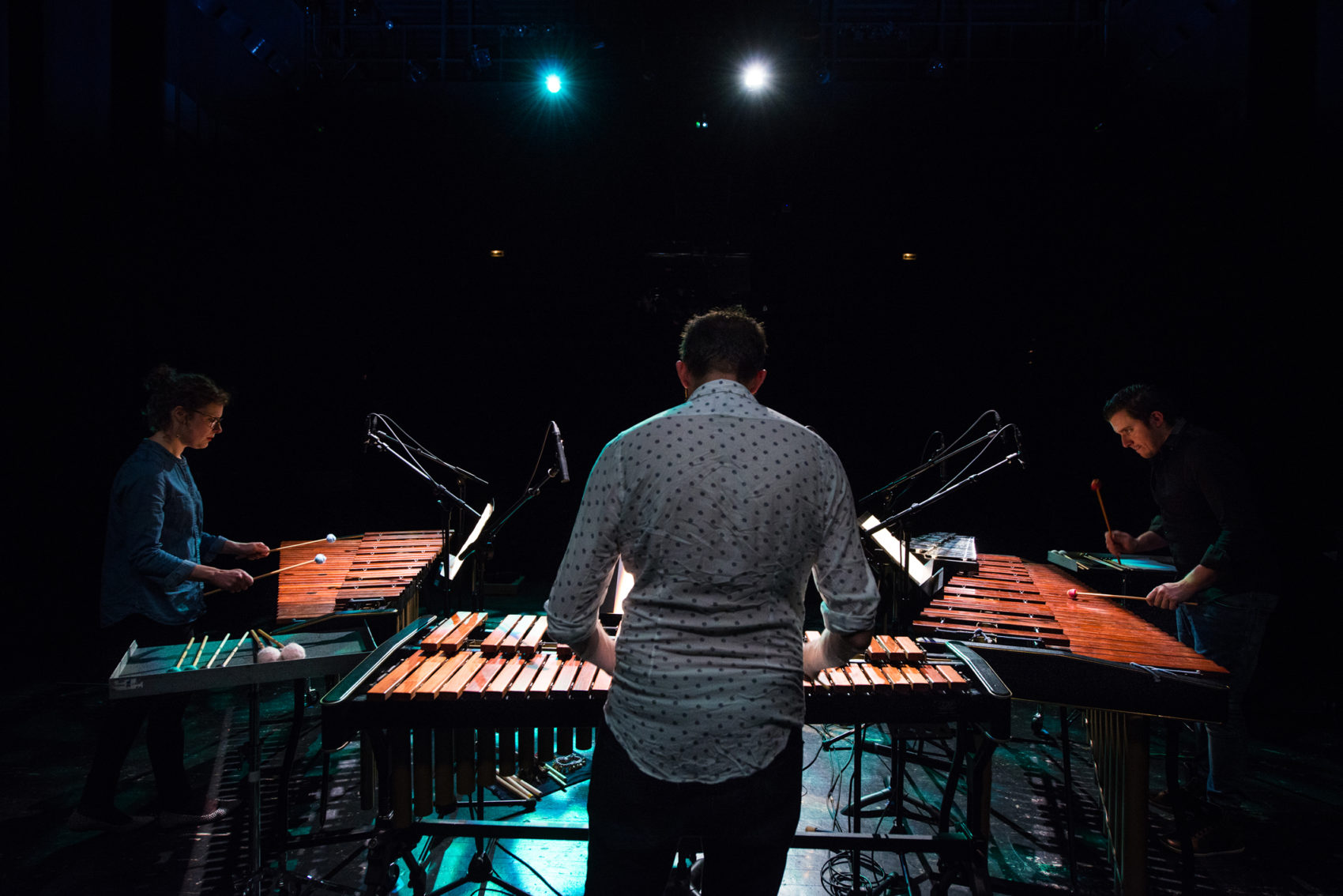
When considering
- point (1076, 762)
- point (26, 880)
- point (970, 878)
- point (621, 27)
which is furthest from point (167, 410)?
point (1076, 762)

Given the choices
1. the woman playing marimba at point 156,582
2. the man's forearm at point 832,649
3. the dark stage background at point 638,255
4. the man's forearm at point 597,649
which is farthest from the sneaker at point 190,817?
the man's forearm at point 832,649

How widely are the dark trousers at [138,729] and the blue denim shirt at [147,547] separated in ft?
0.21

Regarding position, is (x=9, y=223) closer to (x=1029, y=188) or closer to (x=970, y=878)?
(x=970, y=878)

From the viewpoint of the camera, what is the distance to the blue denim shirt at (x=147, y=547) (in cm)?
316

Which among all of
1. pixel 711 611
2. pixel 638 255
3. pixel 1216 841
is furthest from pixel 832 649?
pixel 638 255

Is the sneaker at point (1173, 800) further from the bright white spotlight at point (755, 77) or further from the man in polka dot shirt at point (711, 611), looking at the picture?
the bright white spotlight at point (755, 77)

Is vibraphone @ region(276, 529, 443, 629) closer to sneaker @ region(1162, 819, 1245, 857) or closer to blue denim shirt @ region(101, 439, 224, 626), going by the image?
blue denim shirt @ region(101, 439, 224, 626)

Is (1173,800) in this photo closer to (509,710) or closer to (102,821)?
(509,710)

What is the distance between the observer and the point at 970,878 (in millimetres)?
2453

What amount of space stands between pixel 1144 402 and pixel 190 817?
5.00 m

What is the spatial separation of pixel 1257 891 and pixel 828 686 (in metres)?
2.22

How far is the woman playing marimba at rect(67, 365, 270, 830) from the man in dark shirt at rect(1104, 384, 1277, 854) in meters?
4.32

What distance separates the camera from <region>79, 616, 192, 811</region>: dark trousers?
3178 millimetres

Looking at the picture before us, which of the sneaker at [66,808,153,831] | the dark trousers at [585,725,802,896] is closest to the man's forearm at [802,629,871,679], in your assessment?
the dark trousers at [585,725,802,896]
